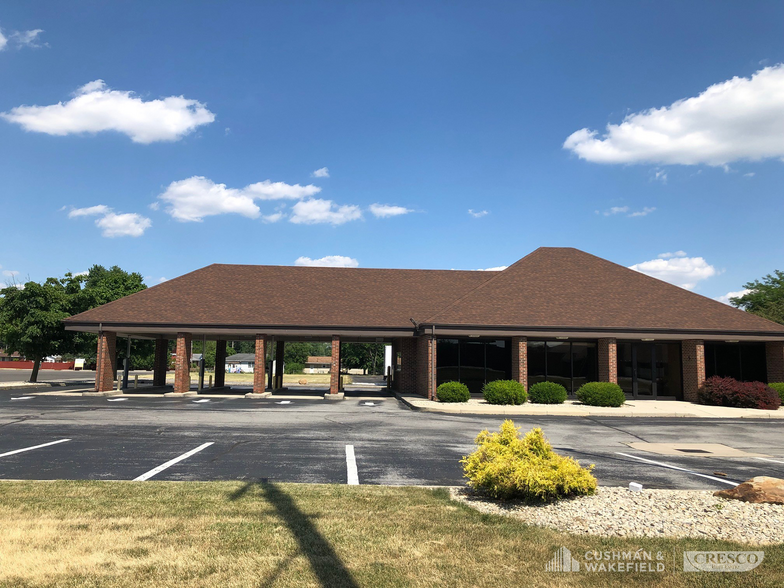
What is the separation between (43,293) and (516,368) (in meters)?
34.0

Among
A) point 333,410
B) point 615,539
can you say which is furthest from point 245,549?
point 333,410

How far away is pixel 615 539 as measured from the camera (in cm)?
611

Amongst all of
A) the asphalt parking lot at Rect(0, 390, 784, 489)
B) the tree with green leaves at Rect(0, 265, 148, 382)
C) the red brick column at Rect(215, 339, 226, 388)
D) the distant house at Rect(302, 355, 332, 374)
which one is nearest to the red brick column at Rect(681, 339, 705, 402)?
the asphalt parking lot at Rect(0, 390, 784, 489)

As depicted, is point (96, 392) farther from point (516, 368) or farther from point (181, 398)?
point (516, 368)

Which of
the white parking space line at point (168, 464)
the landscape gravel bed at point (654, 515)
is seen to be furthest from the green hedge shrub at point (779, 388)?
the white parking space line at point (168, 464)

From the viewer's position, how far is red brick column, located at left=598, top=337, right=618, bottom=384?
92.9 ft

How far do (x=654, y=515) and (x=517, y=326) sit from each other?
2107 cm

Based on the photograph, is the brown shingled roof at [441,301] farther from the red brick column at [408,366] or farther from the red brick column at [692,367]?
the red brick column at [408,366]

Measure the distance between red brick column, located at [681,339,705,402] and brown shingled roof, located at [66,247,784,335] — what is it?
3.66ft

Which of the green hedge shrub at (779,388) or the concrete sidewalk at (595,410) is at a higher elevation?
the green hedge shrub at (779,388)

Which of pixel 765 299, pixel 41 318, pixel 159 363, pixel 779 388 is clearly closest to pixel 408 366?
pixel 159 363

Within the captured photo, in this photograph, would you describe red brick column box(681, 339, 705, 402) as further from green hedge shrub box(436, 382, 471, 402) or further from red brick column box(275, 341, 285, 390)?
red brick column box(275, 341, 285, 390)

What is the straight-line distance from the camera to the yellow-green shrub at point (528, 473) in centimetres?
764

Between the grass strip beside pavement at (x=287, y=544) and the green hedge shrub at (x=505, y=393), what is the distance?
17.4 metres
